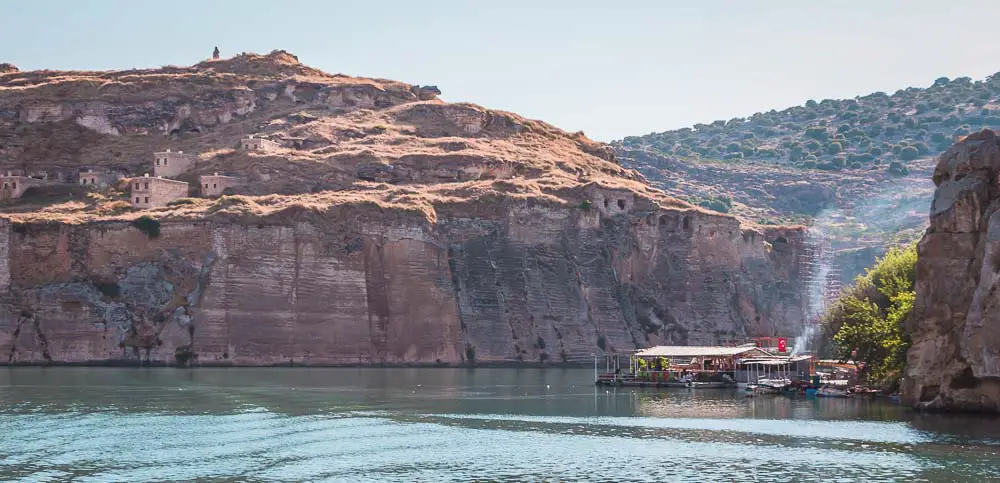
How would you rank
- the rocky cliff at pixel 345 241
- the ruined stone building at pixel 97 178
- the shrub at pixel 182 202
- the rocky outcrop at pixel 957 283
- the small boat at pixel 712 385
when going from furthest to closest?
the ruined stone building at pixel 97 178
the shrub at pixel 182 202
the rocky cliff at pixel 345 241
the small boat at pixel 712 385
the rocky outcrop at pixel 957 283

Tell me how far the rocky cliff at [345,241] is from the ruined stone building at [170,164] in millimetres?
1115

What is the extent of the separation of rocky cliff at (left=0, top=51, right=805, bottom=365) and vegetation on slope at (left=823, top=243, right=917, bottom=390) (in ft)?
106

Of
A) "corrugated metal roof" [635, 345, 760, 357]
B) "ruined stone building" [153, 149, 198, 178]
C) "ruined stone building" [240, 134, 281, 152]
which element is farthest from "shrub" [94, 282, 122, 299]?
"corrugated metal roof" [635, 345, 760, 357]

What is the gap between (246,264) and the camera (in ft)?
309

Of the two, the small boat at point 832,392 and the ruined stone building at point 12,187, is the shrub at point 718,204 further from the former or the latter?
the small boat at point 832,392

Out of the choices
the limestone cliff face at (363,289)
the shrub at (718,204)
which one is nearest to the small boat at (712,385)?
the limestone cliff face at (363,289)

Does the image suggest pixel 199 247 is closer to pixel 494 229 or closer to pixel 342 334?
pixel 342 334

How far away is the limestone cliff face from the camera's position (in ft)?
299

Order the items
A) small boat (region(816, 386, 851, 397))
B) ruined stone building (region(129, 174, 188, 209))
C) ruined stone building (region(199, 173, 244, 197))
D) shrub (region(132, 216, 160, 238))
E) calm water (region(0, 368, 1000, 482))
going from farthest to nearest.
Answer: ruined stone building (region(199, 173, 244, 197))
ruined stone building (region(129, 174, 188, 209))
shrub (region(132, 216, 160, 238))
small boat (region(816, 386, 851, 397))
calm water (region(0, 368, 1000, 482))

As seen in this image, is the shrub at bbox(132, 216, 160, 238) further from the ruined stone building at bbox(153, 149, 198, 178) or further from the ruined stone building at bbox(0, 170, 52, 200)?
the ruined stone building at bbox(0, 170, 52, 200)

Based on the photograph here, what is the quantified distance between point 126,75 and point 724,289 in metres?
60.0

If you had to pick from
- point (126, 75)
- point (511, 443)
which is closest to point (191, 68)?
point (126, 75)

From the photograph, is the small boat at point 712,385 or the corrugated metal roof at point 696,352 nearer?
the small boat at point 712,385

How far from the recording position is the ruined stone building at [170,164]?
109812 mm
